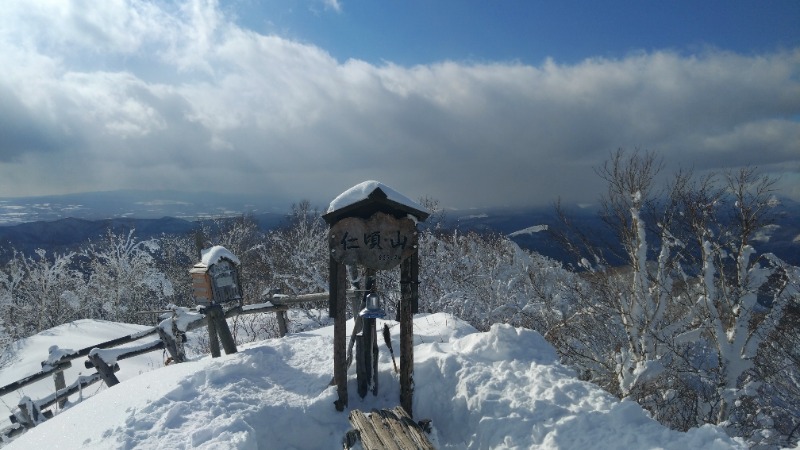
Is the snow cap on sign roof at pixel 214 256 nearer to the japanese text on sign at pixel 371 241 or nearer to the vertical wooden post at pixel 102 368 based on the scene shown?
the vertical wooden post at pixel 102 368

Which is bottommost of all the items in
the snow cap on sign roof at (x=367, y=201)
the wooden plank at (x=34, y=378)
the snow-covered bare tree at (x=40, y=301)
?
the snow-covered bare tree at (x=40, y=301)

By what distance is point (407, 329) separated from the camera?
17.9 feet

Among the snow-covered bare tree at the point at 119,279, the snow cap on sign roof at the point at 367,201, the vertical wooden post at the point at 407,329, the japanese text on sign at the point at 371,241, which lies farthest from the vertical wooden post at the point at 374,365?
the snow-covered bare tree at the point at 119,279

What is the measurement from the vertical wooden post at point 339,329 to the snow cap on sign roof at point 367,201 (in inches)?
26.9

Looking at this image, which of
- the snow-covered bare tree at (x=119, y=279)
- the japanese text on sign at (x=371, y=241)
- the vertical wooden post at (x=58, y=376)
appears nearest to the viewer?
the japanese text on sign at (x=371, y=241)

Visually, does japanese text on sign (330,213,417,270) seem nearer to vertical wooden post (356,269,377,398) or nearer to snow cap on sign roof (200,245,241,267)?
vertical wooden post (356,269,377,398)

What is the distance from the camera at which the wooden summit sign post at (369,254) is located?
5328mm

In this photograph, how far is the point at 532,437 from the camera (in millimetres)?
4445

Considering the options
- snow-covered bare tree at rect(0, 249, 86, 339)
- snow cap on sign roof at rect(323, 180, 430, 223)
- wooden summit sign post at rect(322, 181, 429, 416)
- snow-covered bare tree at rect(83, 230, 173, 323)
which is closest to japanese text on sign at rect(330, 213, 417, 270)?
wooden summit sign post at rect(322, 181, 429, 416)

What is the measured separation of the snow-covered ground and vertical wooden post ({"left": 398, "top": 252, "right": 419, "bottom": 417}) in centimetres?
16

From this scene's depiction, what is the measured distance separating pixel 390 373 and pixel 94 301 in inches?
1207

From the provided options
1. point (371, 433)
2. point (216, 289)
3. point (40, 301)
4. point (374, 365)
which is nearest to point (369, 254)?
point (374, 365)

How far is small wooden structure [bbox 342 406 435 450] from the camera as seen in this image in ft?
13.5

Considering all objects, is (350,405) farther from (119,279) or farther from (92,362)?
(119,279)
